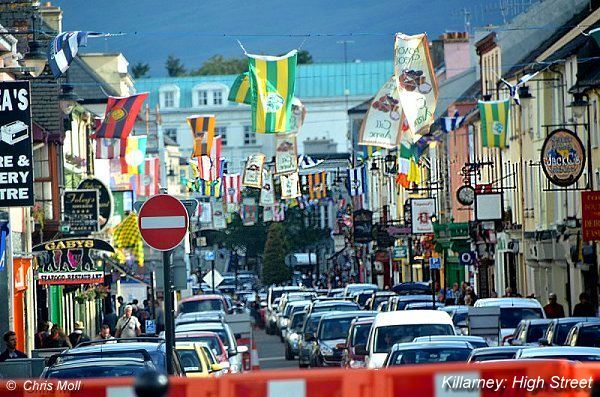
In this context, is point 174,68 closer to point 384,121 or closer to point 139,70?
point 139,70

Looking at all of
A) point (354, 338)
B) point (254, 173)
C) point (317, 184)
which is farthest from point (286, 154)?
point (317, 184)

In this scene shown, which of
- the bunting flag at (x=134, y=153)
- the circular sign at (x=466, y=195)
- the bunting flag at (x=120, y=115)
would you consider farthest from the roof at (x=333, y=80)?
the bunting flag at (x=120, y=115)

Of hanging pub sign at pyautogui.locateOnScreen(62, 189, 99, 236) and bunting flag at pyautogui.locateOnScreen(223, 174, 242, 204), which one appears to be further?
bunting flag at pyautogui.locateOnScreen(223, 174, 242, 204)

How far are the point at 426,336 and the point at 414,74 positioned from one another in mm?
9343

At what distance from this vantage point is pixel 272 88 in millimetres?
33656

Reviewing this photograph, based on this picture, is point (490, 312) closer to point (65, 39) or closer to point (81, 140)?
point (65, 39)

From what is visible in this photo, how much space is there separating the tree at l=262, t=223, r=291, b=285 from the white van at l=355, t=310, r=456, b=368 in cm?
10511

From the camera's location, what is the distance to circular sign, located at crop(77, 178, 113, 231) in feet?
159

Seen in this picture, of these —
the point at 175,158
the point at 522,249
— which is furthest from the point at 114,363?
the point at 175,158

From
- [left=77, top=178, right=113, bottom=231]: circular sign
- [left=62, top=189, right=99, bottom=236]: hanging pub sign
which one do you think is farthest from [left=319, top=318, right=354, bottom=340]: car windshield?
[left=77, top=178, right=113, bottom=231]: circular sign

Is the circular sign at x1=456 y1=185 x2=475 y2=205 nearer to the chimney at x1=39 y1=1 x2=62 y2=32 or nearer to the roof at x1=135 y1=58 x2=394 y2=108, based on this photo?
the chimney at x1=39 y1=1 x2=62 y2=32

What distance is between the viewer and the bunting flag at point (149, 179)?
69.2 m

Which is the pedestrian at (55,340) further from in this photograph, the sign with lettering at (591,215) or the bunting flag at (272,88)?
the sign with lettering at (591,215)

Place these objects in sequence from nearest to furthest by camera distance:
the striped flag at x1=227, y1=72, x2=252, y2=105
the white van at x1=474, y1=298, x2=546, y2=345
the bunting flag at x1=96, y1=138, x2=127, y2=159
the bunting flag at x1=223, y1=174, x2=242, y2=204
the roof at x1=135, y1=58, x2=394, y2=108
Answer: the white van at x1=474, y1=298, x2=546, y2=345 → the striped flag at x1=227, y1=72, x2=252, y2=105 → the bunting flag at x1=96, y1=138, x2=127, y2=159 → the bunting flag at x1=223, y1=174, x2=242, y2=204 → the roof at x1=135, y1=58, x2=394, y2=108
